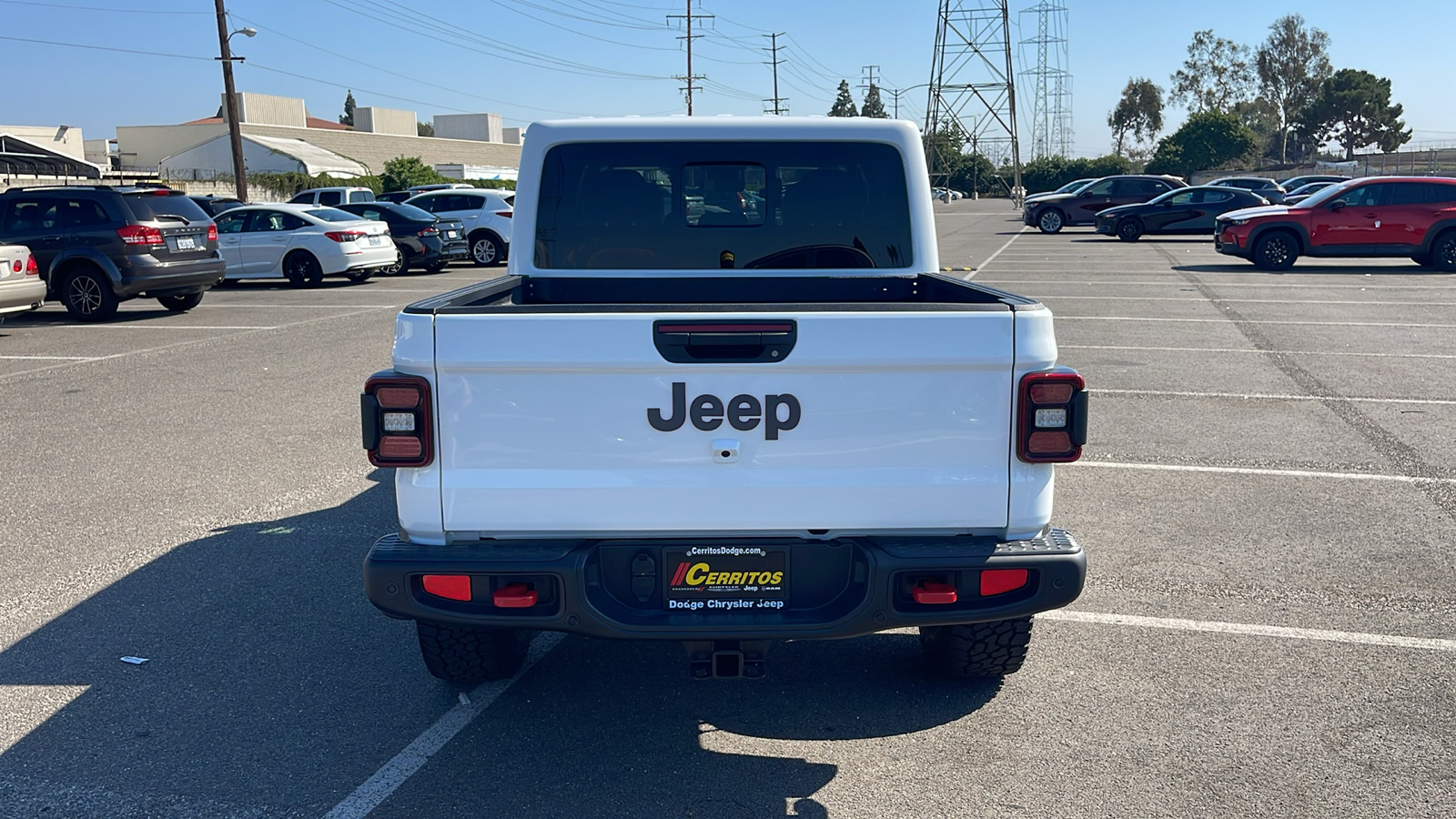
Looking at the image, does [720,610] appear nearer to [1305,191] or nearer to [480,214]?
[480,214]

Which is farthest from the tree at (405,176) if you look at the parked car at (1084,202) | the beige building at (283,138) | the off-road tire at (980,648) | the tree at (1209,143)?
the off-road tire at (980,648)

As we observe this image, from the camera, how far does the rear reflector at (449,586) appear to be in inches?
140

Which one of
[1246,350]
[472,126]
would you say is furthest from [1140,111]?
[1246,350]

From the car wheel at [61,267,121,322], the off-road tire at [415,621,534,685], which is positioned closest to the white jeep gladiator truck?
the off-road tire at [415,621,534,685]

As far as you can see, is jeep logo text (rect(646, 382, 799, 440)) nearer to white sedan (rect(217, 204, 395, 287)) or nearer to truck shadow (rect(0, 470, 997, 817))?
truck shadow (rect(0, 470, 997, 817))

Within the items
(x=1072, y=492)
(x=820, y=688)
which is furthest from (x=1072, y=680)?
(x=1072, y=492)

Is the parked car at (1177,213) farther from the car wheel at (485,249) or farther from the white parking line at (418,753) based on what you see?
the white parking line at (418,753)

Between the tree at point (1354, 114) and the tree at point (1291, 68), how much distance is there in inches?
36.3

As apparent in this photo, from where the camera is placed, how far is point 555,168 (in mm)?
4926

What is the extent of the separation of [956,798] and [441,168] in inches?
3046

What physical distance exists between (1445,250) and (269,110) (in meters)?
85.9

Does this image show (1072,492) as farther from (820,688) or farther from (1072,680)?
(820,688)

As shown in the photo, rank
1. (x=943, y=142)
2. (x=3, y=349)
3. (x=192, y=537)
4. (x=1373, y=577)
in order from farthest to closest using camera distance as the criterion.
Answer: (x=943, y=142)
(x=3, y=349)
(x=192, y=537)
(x=1373, y=577)

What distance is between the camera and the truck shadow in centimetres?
362
